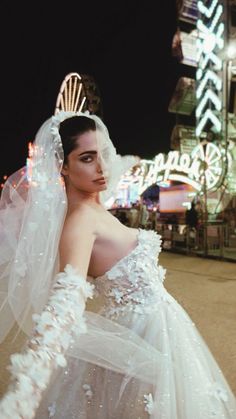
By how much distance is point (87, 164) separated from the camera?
1553 millimetres

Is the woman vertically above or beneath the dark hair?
beneath

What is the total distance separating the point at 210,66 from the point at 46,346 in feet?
53.3

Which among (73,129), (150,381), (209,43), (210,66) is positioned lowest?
(150,381)

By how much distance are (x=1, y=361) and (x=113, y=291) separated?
8.14 feet

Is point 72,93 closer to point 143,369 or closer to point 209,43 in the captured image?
point 209,43

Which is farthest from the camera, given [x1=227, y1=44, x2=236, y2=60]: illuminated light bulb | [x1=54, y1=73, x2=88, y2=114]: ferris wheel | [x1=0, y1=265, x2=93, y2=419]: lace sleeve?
[x1=227, y1=44, x2=236, y2=60]: illuminated light bulb

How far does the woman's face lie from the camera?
1554 mm

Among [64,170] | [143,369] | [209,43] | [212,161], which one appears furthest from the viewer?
[209,43]

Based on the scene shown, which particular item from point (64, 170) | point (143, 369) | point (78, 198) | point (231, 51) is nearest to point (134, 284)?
point (143, 369)

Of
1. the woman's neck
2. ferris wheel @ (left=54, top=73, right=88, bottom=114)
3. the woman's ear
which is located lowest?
the woman's neck

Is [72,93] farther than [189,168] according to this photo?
No

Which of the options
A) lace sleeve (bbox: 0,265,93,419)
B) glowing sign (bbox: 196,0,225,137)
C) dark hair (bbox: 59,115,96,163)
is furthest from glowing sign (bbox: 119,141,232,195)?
lace sleeve (bbox: 0,265,93,419)

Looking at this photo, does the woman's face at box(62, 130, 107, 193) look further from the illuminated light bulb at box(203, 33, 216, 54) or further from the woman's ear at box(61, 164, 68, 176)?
the illuminated light bulb at box(203, 33, 216, 54)

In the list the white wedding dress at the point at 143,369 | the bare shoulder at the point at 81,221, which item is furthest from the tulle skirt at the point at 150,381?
the bare shoulder at the point at 81,221
